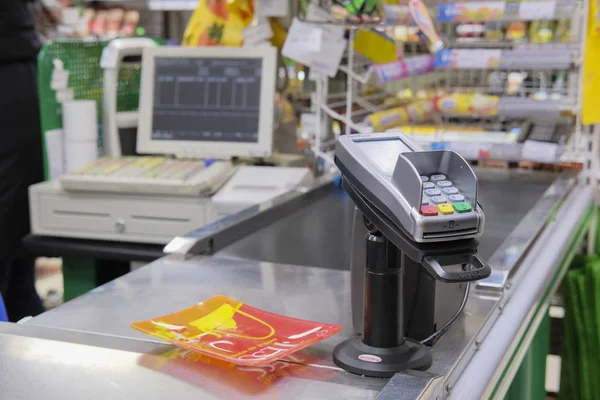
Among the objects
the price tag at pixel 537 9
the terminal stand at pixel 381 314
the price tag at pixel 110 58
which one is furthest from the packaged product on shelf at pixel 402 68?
the terminal stand at pixel 381 314

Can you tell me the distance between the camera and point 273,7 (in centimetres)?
281

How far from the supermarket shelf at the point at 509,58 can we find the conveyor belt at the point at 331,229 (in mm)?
376

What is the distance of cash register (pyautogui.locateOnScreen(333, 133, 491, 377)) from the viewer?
3.10ft

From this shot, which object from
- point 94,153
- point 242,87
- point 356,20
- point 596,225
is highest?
point 356,20

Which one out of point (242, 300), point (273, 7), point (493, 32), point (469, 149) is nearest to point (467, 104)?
point (469, 149)

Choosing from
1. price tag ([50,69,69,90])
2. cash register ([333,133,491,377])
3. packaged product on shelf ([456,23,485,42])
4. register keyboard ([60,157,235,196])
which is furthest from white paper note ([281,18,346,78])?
cash register ([333,133,491,377])

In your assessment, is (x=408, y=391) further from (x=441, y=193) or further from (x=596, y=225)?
(x=596, y=225)

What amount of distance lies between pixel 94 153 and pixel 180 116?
0.34m

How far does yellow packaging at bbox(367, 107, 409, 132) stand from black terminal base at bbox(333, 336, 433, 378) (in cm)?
140

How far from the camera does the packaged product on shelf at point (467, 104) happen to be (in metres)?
2.58

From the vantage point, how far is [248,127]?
2.79 metres

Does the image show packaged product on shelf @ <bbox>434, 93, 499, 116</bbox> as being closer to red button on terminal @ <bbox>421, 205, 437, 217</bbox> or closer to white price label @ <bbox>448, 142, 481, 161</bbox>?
white price label @ <bbox>448, 142, 481, 161</bbox>

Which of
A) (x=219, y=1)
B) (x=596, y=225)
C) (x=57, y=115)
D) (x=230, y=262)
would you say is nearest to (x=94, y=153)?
(x=57, y=115)

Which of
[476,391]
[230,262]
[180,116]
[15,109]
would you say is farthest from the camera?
[15,109]
